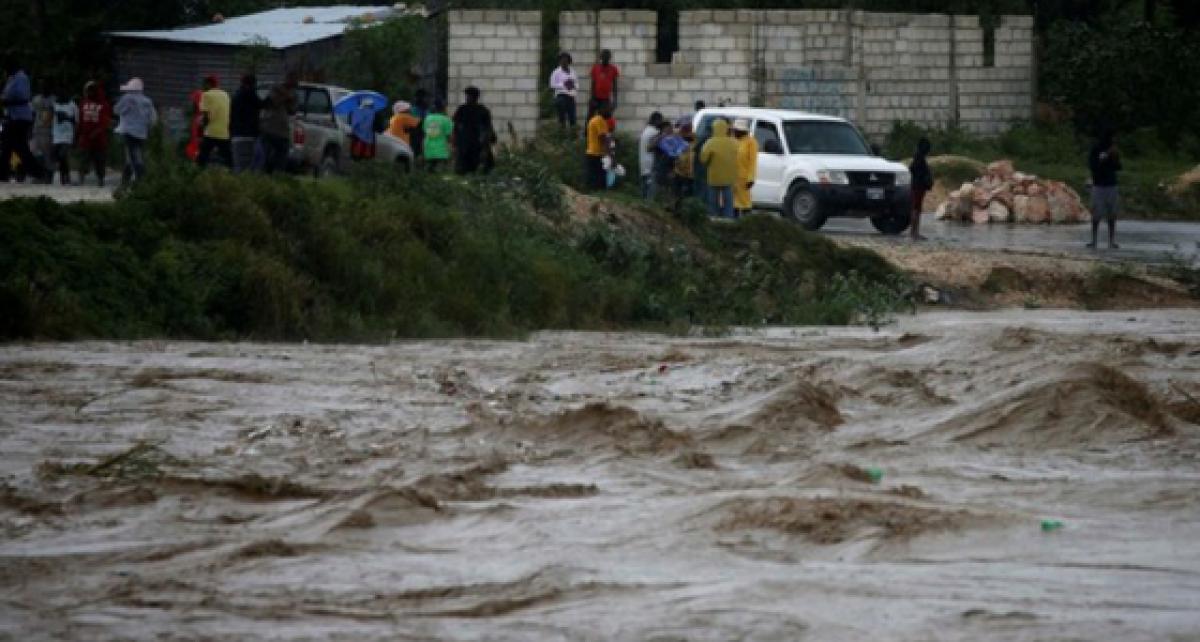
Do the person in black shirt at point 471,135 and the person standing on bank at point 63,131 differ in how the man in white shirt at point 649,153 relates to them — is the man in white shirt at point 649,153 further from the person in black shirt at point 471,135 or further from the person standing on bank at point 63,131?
the person standing on bank at point 63,131

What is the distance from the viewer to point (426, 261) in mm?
21125

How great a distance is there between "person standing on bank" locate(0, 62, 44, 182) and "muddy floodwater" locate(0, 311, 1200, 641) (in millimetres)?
12755

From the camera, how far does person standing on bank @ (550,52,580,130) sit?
37.6 metres

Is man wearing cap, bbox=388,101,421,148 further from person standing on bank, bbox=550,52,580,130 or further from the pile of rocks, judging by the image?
the pile of rocks

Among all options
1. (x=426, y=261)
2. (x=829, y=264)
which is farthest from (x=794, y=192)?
(x=426, y=261)

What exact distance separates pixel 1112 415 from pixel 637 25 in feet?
86.4

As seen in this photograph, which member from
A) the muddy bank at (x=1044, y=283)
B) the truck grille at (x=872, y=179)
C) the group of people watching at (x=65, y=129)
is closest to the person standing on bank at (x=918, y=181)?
the truck grille at (x=872, y=179)

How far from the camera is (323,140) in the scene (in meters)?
31.7

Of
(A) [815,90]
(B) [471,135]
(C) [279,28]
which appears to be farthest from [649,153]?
(A) [815,90]

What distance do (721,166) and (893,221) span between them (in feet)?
14.4

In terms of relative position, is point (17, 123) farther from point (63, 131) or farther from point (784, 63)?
point (784, 63)

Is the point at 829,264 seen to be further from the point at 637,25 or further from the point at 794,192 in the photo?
the point at 637,25

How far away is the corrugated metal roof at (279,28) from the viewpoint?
37737mm

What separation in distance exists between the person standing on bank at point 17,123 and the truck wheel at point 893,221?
10782 mm
